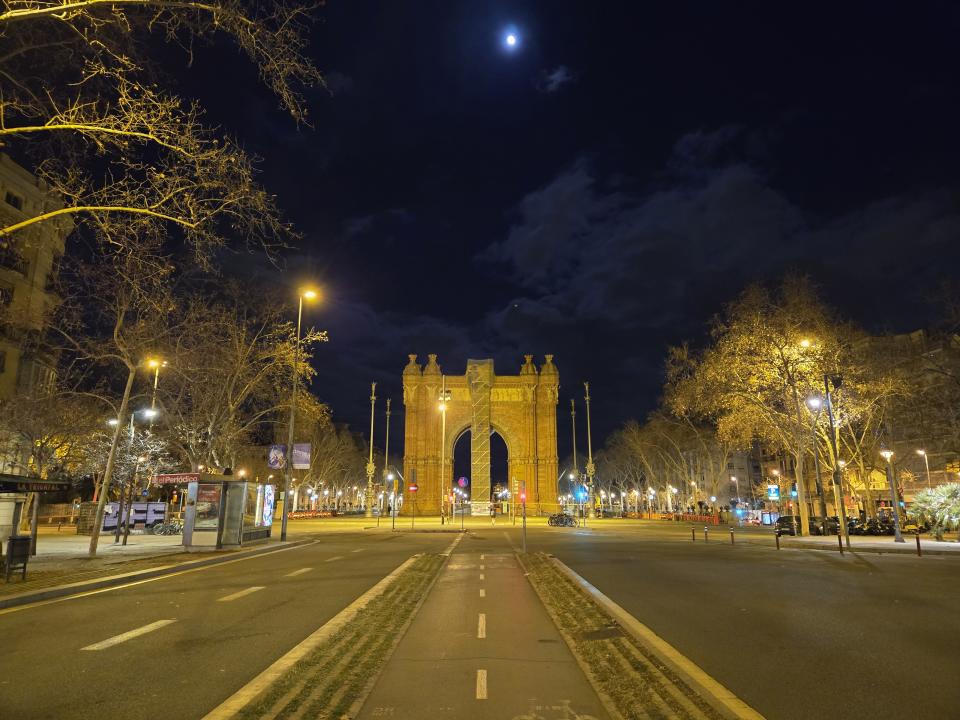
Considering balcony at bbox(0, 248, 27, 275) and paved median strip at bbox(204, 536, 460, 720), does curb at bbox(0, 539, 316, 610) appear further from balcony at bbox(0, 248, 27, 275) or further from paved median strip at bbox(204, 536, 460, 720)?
balcony at bbox(0, 248, 27, 275)

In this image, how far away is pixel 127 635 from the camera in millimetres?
8938

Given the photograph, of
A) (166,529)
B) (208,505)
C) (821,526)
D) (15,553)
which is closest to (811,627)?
(15,553)

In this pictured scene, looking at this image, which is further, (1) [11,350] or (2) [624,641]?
(1) [11,350]

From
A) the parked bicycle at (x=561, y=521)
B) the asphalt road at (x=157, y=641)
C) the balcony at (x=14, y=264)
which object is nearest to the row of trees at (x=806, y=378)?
the parked bicycle at (x=561, y=521)

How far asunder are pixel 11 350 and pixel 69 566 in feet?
99.1

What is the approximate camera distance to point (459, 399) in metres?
79.1

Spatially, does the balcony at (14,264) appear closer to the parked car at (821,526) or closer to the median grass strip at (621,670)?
the median grass strip at (621,670)

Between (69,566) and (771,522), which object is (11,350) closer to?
(69,566)

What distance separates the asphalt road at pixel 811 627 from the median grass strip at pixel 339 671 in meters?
3.96

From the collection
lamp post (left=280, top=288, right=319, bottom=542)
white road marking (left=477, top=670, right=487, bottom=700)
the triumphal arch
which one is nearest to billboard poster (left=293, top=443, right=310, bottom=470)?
lamp post (left=280, top=288, right=319, bottom=542)

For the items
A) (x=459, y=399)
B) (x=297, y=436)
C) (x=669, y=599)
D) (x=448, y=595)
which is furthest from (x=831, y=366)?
(x=297, y=436)

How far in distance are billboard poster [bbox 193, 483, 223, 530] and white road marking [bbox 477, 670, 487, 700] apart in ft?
65.9

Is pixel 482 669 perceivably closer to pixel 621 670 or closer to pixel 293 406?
pixel 621 670

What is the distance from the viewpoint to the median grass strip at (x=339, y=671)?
219 inches
